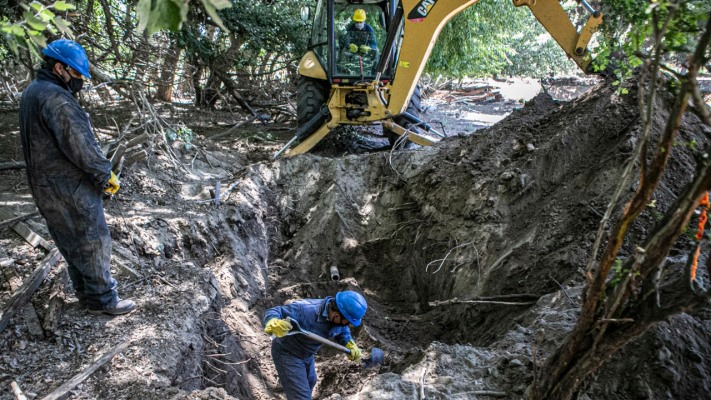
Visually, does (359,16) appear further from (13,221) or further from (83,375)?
(83,375)

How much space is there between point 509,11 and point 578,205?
32.0ft

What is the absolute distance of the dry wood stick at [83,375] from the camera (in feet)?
10.4

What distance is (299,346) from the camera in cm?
426

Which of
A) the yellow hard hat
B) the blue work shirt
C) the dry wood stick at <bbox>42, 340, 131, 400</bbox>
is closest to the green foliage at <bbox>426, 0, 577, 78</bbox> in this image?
the yellow hard hat

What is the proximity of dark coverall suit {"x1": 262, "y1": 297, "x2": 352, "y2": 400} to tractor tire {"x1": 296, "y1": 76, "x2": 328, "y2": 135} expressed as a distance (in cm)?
485

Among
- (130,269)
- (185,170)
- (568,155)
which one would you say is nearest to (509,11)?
(568,155)

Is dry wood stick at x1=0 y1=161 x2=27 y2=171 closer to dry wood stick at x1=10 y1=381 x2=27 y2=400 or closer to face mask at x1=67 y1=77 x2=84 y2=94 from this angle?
face mask at x1=67 y1=77 x2=84 y2=94

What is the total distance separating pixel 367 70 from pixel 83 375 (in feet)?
19.8

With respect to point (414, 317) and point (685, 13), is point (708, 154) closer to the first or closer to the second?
point (685, 13)

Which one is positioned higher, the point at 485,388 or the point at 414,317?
the point at 485,388

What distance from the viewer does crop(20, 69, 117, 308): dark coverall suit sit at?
3.58m

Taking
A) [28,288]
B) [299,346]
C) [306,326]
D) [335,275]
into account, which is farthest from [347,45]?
[28,288]

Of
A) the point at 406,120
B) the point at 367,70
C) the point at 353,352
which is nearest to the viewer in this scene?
the point at 353,352

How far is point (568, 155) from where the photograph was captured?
18.5 feet
